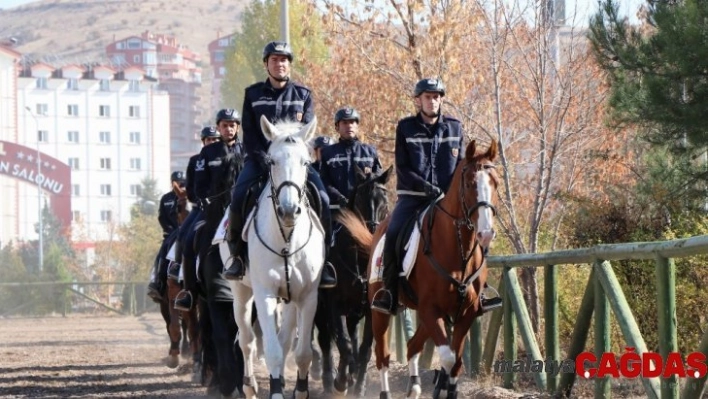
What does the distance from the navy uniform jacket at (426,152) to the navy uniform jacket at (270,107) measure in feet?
3.64

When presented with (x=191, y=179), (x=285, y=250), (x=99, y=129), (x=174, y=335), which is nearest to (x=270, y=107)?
(x=285, y=250)

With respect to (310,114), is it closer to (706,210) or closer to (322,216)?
(322,216)

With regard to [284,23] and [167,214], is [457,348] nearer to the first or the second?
[167,214]

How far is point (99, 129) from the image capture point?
161750 millimetres

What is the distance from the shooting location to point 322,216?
12914mm

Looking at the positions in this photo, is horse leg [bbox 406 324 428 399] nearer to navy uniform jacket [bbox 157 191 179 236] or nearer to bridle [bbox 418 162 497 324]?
bridle [bbox 418 162 497 324]

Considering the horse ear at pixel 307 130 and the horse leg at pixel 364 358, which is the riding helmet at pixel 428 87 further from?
the horse leg at pixel 364 358

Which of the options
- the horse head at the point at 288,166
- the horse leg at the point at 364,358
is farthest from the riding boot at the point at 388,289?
the horse leg at the point at 364,358

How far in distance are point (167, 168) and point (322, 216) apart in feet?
503

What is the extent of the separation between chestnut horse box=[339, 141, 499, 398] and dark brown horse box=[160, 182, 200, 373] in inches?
287

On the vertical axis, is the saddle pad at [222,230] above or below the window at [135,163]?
below

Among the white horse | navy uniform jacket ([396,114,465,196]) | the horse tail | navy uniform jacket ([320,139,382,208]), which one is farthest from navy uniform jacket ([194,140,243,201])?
navy uniform jacket ([396,114,465,196])

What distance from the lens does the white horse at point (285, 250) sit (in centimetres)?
1170

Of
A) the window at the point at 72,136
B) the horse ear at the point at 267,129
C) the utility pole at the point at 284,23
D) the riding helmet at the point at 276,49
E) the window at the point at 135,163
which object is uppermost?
the window at the point at 72,136
